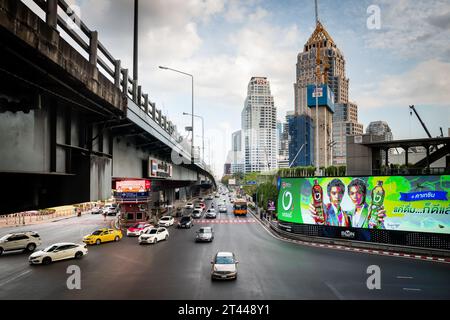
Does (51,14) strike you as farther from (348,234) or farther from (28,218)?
(28,218)

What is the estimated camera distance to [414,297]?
14914 mm

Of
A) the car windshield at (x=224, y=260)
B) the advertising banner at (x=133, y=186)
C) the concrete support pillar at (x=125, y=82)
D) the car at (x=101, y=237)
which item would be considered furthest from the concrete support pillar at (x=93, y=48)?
the advertising banner at (x=133, y=186)

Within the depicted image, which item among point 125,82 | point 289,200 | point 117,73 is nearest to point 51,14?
point 117,73

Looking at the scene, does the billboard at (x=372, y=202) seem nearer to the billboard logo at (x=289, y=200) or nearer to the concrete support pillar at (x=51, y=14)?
the billboard logo at (x=289, y=200)

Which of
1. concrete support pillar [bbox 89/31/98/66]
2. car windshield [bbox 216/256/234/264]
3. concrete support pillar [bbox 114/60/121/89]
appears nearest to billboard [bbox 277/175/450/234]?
car windshield [bbox 216/256/234/264]

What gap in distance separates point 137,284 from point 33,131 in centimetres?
1080

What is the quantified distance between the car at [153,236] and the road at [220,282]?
1655 millimetres

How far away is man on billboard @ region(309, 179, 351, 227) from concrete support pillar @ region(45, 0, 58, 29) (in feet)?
87.2

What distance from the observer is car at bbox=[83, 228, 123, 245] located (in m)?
29.5

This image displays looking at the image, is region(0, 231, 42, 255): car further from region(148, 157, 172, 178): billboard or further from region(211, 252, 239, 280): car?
region(211, 252, 239, 280): car

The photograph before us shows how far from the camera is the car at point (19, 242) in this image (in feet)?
80.9
